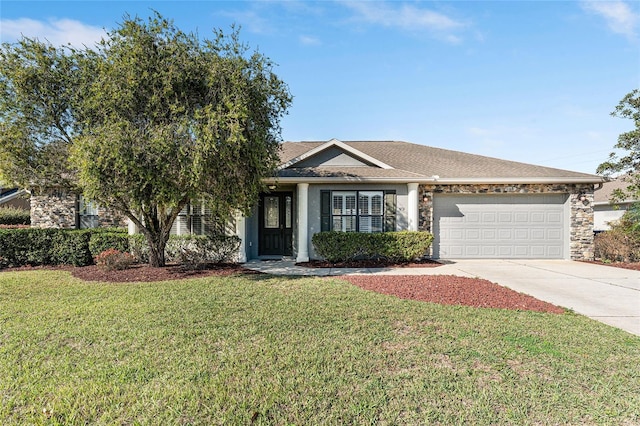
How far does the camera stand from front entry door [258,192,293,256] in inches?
467

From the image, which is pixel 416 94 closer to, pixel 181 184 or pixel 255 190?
pixel 255 190

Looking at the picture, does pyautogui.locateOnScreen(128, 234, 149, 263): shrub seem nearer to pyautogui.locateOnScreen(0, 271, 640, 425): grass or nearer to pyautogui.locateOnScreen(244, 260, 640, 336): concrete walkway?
pyautogui.locateOnScreen(244, 260, 640, 336): concrete walkway

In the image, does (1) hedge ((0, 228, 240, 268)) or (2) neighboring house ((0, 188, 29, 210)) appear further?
(2) neighboring house ((0, 188, 29, 210))

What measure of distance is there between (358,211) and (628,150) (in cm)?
953

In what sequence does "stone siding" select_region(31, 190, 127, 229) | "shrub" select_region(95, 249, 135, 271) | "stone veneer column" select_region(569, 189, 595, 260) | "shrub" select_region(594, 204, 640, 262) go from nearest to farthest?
"shrub" select_region(95, 249, 135, 271)
"shrub" select_region(594, 204, 640, 262)
"stone veneer column" select_region(569, 189, 595, 260)
"stone siding" select_region(31, 190, 127, 229)

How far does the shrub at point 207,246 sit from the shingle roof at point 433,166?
112 inches

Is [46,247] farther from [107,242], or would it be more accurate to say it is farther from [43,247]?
[107,242]

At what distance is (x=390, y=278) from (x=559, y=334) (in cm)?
397

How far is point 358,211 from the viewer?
442 inches

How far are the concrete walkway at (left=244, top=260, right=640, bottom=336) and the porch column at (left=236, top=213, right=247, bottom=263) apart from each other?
1.02ft

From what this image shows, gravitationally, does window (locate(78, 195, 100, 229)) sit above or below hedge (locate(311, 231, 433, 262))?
above

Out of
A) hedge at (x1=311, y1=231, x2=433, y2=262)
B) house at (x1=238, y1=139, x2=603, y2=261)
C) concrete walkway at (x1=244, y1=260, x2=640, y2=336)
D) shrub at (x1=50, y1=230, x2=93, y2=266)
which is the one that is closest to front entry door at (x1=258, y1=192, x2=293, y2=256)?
house at (x1=238, y1=139, x2=603, y2=261)

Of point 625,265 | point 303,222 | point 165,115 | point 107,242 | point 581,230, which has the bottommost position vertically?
point 625,265

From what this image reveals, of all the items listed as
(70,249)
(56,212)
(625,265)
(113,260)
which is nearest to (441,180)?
(625,265)
